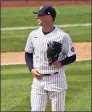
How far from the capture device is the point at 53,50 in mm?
5391

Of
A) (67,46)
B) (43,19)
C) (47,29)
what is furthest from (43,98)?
(43,19)

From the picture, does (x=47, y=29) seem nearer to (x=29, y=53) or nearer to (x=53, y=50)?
(x=53, y=50)

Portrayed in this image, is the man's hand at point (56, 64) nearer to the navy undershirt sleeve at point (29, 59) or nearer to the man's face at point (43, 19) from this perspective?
the navy undershirt sleeve at point (29, 59)

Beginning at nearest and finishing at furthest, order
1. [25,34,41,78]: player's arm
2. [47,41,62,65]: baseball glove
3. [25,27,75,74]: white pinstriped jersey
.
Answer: [47,41,62,65]: baseball glove < [25,27,75,74]: white pinstriped jersey < [25,34,41,78]: player's arm

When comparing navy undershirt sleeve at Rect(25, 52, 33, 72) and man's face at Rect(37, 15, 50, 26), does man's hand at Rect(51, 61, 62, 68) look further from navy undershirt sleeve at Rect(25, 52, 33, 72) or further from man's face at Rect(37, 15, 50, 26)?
man's face at Rect(37, 15, 50, 26)

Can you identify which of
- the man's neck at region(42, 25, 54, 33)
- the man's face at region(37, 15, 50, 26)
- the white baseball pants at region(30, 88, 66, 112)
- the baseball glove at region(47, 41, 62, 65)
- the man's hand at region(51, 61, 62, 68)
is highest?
the man's face at region(37, 15, 50, 26)

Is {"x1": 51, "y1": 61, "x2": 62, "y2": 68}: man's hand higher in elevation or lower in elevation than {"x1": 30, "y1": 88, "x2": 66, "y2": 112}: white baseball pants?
higher

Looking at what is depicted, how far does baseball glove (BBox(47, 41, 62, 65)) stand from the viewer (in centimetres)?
538

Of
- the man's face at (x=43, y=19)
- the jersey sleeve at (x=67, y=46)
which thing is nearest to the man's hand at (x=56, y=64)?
the jersey sleeve at (x=67, y=46)

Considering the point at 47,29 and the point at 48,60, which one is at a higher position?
the point at 47,29

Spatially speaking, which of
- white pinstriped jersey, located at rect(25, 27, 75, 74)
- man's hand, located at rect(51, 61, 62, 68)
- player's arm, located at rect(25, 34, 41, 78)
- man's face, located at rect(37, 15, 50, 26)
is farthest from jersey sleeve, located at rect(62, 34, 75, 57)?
player's arm, located at rect(25, 34, 41, 78)

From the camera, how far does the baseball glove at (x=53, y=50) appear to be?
5383mm

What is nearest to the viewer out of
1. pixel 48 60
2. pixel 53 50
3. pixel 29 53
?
pixel 53 50

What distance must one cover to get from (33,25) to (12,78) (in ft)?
32.4
